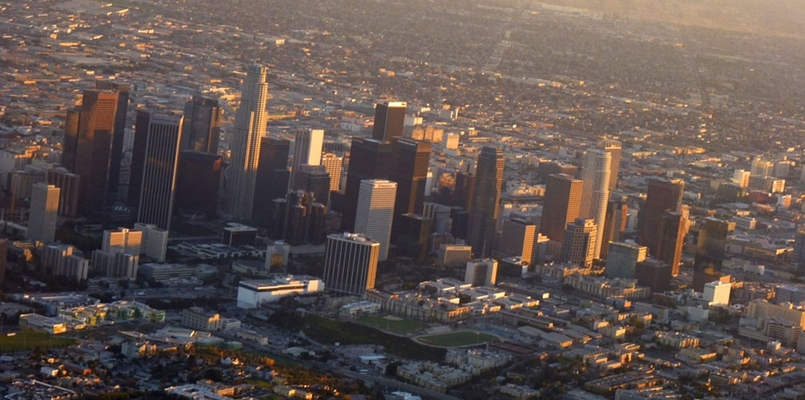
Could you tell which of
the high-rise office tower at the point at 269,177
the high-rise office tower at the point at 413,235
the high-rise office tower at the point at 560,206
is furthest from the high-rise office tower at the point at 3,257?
the high-rise office tower at the point at 560,206

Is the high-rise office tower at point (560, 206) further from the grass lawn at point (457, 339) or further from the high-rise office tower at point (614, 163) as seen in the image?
the grass lawn at point (457, 339)

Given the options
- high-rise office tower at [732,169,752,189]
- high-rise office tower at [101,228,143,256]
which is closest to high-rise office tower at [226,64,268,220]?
high-rise office tower at [101,228,143,256]

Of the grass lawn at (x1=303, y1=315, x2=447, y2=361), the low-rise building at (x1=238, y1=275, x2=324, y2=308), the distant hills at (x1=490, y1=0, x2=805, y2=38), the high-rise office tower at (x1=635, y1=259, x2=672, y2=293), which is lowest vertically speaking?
the grass lawn at (x1=303, y1=315, x2=447, y2=361)

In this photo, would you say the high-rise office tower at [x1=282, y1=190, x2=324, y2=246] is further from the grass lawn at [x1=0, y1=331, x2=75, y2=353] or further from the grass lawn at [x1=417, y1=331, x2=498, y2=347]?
the grass lawn at [x1=0, y1=331, x2=75, y2=353]

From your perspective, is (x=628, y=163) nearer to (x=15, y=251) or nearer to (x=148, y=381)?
(x=15, y=251)

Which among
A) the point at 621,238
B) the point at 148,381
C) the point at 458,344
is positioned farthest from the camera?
the point at 621,238

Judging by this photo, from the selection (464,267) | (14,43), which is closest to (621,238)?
(464,267)
